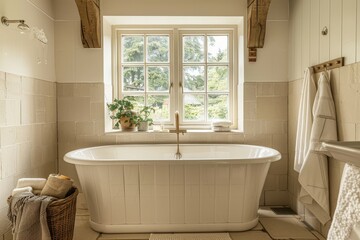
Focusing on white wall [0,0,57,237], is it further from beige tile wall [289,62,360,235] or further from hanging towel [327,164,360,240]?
beige tile wall [289,62,360,235]

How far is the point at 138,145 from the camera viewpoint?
297cm

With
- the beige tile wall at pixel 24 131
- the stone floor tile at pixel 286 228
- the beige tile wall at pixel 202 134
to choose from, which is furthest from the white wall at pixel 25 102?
the stone floor tile at pixel 286 228

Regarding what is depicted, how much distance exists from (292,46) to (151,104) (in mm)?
1667

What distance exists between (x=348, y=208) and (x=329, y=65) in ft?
4.99

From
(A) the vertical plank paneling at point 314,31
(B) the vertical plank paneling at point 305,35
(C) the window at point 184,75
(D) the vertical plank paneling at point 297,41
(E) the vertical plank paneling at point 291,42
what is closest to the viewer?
(A) the vertical plank paneling at point 314,31

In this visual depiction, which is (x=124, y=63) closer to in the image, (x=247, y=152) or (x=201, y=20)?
(x=201, y=20)

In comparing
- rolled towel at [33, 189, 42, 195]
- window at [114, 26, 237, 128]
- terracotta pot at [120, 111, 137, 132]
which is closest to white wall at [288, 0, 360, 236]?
window at [114, 26, 237, 128]

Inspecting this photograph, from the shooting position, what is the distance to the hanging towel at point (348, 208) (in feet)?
2.97

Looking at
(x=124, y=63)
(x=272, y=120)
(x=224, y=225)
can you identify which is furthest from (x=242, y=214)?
(x=124, y=63)

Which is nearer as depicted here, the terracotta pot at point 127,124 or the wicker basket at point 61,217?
the wicker basket at point 61,217

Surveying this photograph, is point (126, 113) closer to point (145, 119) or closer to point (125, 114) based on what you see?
point (125, 114)

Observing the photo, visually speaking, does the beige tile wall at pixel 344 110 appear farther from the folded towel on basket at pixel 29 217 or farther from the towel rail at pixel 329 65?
the folded towel on basket at pixel 29 217

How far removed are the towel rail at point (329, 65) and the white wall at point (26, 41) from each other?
7.61 ft

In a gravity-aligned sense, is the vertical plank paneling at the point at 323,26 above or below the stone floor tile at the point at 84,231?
above
